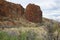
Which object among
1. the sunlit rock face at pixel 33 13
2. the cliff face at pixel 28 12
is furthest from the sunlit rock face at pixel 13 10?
the sunlit rock face at pixel 33 13

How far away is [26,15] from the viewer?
6506 centimetres

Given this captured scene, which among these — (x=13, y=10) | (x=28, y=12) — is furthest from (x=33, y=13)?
(x=13, y=10)

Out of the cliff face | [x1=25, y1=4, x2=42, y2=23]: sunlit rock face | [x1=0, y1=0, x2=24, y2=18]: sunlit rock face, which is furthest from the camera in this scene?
[x1=25, y1=4, x2=42, y2=23]: sunlit rock face

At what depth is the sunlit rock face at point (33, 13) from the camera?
204ft

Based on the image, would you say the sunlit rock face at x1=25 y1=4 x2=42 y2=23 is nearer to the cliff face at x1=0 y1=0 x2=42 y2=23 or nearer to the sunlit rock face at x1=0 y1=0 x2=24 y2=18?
the cliff face at x1=0 y1=0 x2=42 y2=23

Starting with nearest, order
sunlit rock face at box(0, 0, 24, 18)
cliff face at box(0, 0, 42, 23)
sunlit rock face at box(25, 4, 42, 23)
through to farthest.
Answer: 1. cliff face at box(0, 0, 42, 23)
2. sunlit rock face at box(0, 0, 24, 18)
3. sunlit rock face at box(25, 4, 42, 23)

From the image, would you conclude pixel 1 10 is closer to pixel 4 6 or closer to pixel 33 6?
pixel 4 6

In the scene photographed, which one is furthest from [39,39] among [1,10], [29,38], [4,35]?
[1,10]

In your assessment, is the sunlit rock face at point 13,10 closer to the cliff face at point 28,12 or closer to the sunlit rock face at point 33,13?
the cliff face at point 28,12

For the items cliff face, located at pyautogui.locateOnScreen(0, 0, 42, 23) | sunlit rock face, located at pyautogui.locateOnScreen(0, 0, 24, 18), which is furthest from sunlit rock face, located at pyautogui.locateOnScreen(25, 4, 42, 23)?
sunlit rock face, located at pyautogui.locateOnScreen(0, 0, 24, 18)

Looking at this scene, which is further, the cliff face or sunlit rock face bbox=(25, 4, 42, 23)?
sunlit rock face bbox=(25, 4, 42, 23)

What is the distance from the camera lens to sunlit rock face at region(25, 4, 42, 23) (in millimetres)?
62328

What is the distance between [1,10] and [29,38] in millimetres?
29781

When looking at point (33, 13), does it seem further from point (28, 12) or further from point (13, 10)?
point (13, 10)
